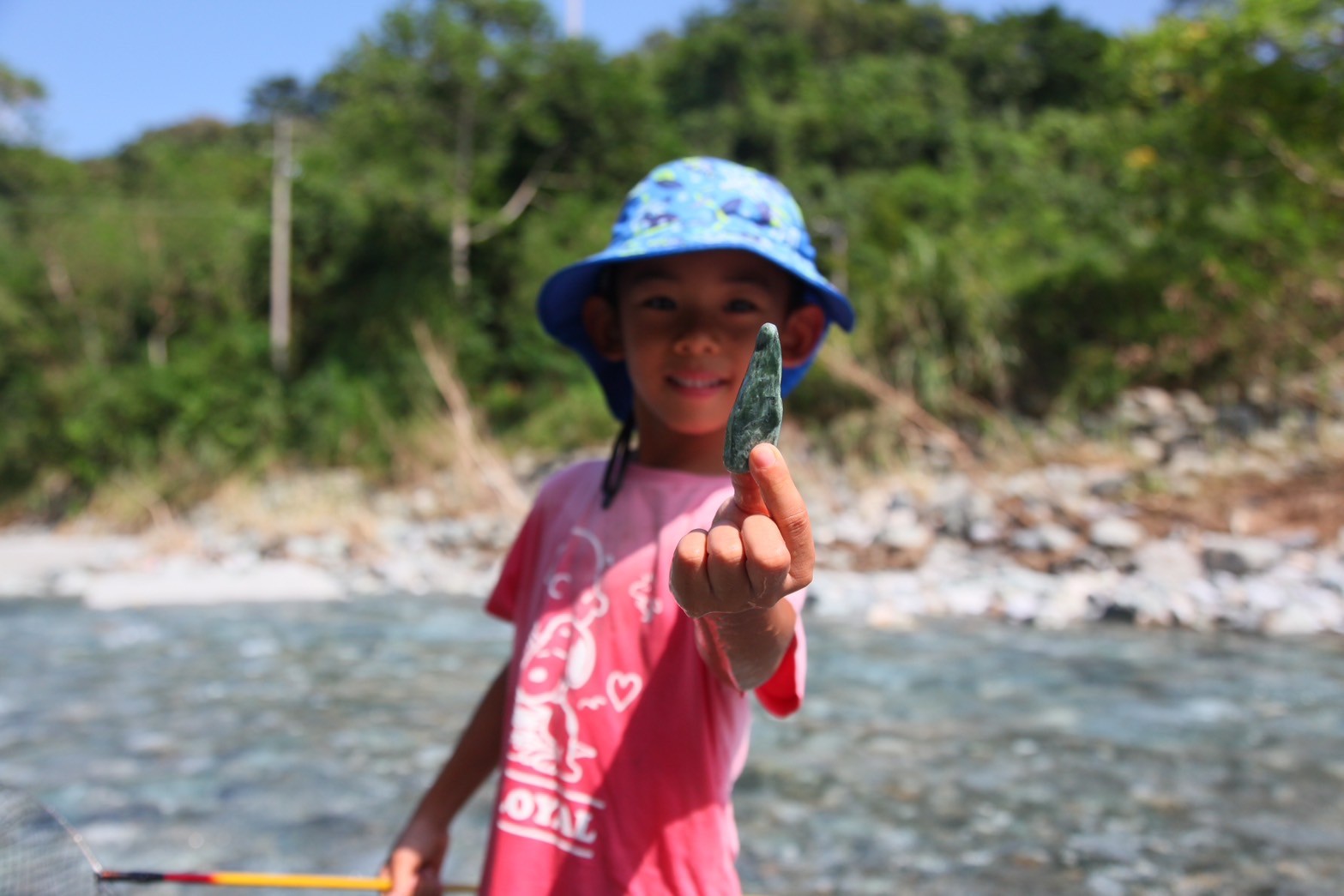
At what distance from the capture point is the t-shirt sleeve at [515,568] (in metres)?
1.44

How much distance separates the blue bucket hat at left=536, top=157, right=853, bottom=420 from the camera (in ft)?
4.02

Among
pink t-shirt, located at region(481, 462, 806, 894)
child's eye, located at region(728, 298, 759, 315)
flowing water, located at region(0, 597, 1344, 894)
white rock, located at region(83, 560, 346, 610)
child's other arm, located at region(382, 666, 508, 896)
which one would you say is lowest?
white rock, located at region(83, 560, 346, 610)

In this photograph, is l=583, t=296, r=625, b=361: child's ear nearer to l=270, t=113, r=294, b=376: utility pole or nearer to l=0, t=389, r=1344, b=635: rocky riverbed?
l=0, t=389, r=1344, b=635: rocky riverbed

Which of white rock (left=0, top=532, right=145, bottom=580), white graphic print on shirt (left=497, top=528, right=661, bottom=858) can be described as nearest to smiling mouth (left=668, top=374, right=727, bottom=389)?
white graphic print on shirt (left=497, top=528, right=661, bottom=858)

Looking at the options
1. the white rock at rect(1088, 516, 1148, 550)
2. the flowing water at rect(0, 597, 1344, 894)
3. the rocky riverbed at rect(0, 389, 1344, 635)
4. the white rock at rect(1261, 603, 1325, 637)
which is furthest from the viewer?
the white rock at rect(1088, 516, 1148, 550)

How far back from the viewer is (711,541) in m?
0.80

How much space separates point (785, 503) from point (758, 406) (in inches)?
2.8

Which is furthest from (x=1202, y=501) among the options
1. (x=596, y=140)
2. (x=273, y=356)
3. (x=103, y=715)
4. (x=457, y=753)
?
(x=273, y=356)

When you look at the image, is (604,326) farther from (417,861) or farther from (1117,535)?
(1117,535)

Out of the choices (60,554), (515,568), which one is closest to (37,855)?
(515,568)

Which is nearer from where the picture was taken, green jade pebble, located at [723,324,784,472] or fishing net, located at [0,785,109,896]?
green jade pebble, located at [723,324,784,472]

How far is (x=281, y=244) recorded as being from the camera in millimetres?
19047

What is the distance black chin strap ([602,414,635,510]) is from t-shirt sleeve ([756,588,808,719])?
26 centimetres

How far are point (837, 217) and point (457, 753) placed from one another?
2398 centimetres
